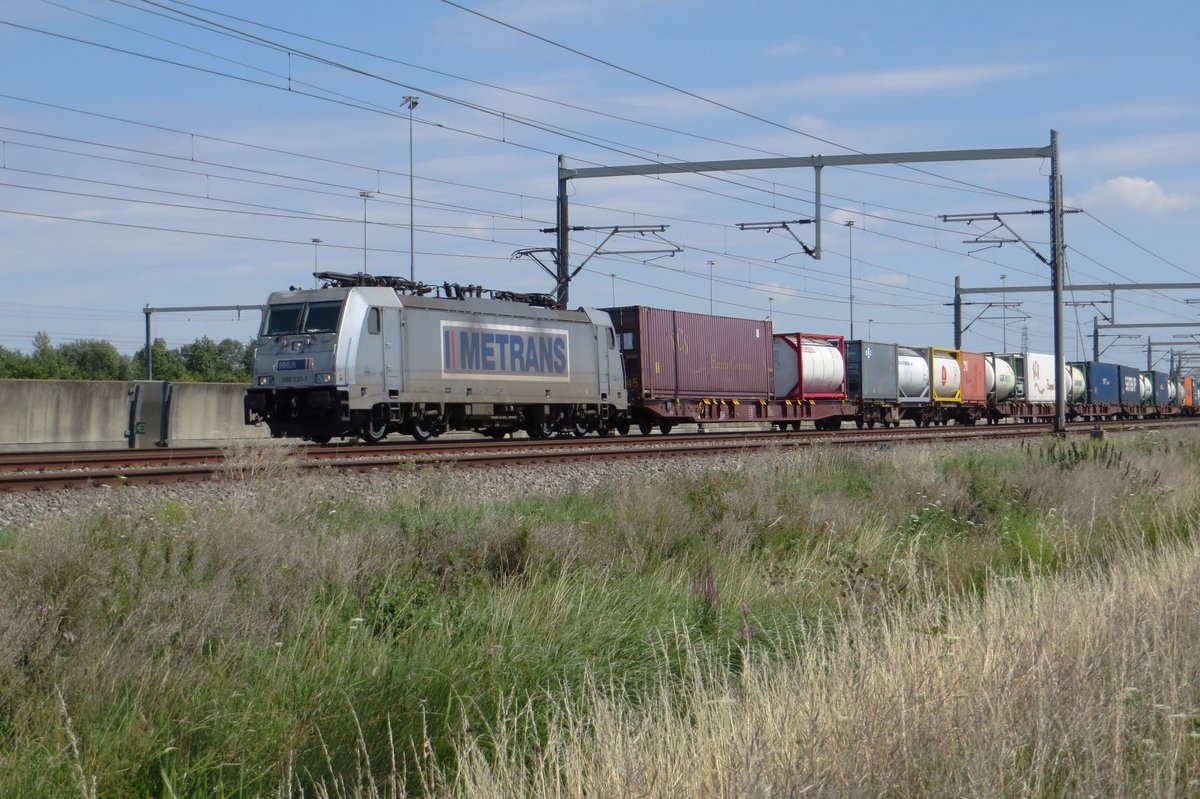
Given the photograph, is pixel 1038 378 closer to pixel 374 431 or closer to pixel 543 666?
pixel 374 431

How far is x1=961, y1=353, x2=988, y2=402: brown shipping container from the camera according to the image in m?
47.7

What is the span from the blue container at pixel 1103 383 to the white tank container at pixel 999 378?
7.69 meters

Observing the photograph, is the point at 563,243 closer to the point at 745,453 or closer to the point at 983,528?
the point at 745,453

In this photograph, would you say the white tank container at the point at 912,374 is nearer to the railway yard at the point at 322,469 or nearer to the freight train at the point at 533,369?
the freight train at the point at 533,369

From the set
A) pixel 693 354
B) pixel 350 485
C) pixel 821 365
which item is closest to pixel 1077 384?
pixel 821 365

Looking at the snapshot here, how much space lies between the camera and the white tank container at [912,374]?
42656mm

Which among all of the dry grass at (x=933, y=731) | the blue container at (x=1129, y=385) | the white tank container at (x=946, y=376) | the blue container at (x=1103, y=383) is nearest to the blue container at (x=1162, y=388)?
the blue container at (x=1129, y=385)

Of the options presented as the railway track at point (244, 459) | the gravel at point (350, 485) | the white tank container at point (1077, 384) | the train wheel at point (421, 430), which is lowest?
the gravel at point (350, 485)

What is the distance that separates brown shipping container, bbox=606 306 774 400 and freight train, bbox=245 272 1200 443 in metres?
0.05

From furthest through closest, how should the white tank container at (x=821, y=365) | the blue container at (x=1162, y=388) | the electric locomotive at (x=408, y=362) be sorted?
the blue container at (x=1162, y=388) < the white tank container at (x=821, y=365) < the electric locomotive at (x=408, y=362)

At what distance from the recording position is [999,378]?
51219 mm

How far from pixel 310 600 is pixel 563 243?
63.4 feet

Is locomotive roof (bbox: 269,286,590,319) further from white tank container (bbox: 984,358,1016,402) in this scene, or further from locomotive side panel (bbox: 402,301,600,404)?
white tank container (bbox: 984,358,1016,402)

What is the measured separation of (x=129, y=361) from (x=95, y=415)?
74.1m
